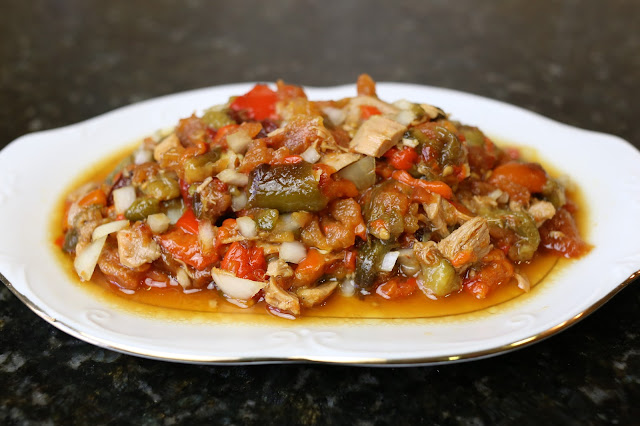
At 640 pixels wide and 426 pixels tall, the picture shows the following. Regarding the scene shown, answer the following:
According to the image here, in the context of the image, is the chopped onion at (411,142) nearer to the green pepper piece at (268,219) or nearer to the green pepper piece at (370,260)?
the green pepper piece at (370,260)

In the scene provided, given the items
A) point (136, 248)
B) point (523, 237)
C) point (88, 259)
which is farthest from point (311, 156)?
point (88, 259)

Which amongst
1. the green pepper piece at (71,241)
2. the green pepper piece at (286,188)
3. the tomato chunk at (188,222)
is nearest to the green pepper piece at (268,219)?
the green pepper piece at (286,188)

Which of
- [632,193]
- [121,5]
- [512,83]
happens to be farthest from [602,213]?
[121,5]

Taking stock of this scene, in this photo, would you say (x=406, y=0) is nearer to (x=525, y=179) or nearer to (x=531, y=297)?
(x=525, y=179)

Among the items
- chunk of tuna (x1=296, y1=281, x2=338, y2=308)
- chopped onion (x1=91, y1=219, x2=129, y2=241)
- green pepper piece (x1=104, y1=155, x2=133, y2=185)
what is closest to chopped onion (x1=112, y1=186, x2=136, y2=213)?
chopped onion (x1=91, y1=219, x2=129, y2=241)

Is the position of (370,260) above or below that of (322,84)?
above

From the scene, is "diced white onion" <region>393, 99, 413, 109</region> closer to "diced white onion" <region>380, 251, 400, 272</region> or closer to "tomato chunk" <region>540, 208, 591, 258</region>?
"diced white onion" <region>380, 251, 400, 272</region>

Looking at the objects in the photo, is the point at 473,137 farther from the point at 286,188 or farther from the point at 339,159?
the point at 286,188
